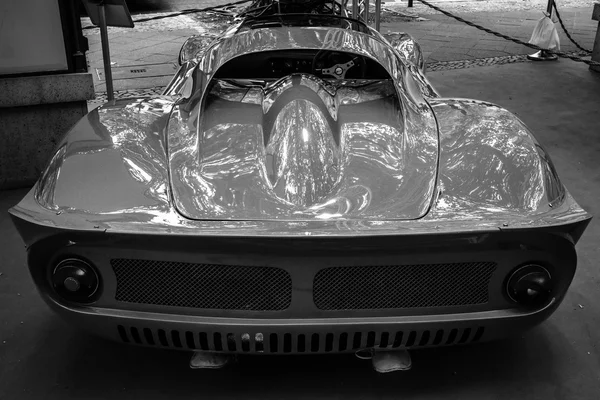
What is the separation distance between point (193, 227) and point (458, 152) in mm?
1079

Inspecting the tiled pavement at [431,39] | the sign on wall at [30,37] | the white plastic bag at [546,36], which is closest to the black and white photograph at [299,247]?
the sign on wall at [30,37]

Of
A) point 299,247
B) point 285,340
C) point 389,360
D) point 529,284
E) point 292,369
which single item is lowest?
point 292,369

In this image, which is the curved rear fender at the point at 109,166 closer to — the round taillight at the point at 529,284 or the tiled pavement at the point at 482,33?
the round taillight at the point at 529,284

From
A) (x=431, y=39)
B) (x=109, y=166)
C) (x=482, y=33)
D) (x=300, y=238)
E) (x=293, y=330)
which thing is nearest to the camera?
(x=300, y=238)

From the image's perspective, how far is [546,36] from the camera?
802cm

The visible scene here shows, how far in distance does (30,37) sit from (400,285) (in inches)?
125

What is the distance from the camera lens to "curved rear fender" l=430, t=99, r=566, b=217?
2.23 metres

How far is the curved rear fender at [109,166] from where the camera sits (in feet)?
7.24

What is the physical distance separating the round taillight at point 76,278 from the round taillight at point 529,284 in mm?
1411

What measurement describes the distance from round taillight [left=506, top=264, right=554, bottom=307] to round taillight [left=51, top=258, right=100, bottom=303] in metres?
1.41

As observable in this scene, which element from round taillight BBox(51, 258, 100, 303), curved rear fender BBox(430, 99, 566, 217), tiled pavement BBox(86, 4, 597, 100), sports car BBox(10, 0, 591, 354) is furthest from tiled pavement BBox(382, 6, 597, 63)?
round taillight BBox(51, 258, 100, 303)

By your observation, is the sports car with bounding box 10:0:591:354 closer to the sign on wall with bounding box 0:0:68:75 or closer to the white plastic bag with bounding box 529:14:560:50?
the sign on wall with bounding box 0:0:68:75

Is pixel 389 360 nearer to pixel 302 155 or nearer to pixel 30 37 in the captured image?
pixel 302 155

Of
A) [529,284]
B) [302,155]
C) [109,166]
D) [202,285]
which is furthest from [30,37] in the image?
[529,284]
